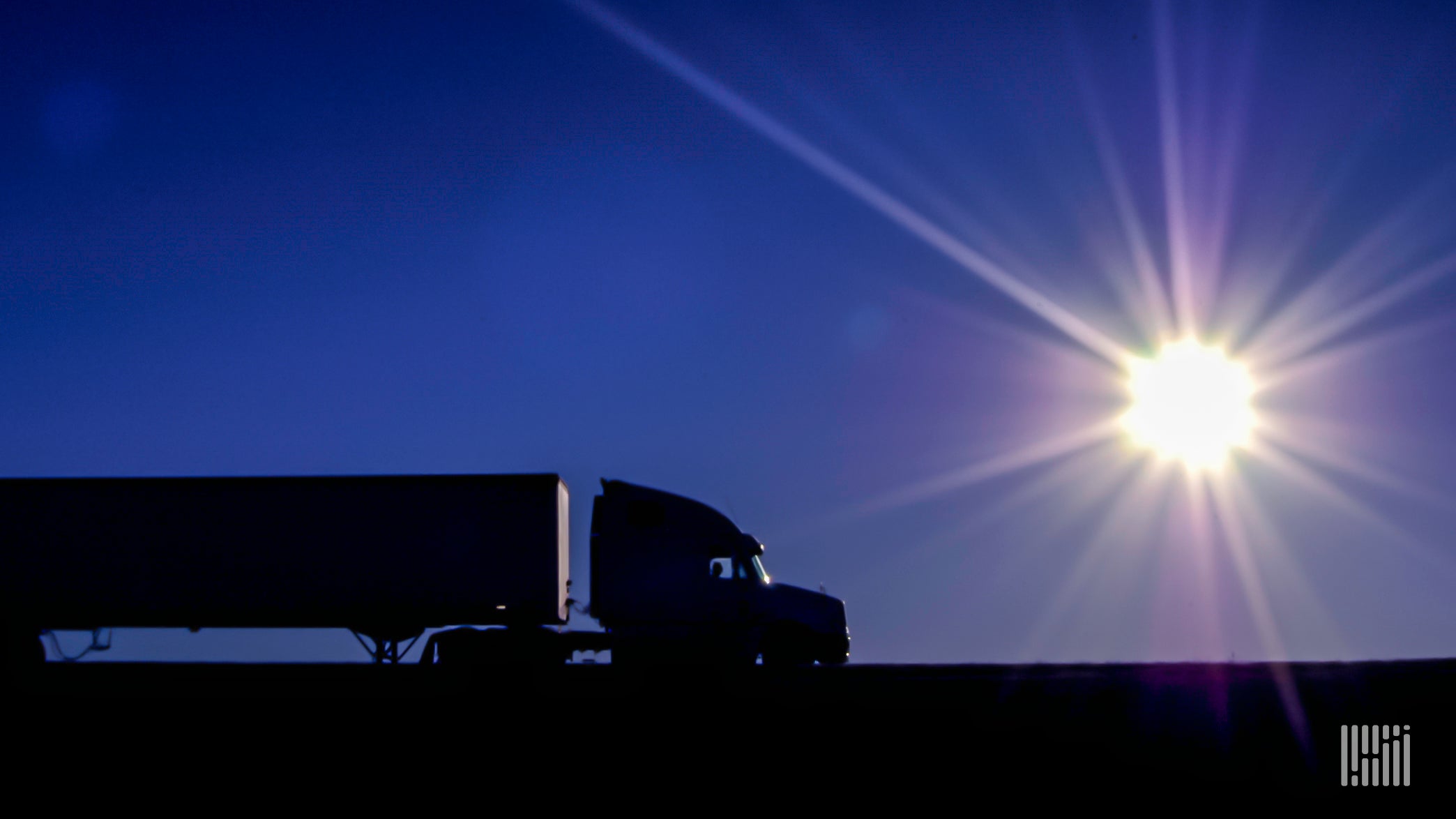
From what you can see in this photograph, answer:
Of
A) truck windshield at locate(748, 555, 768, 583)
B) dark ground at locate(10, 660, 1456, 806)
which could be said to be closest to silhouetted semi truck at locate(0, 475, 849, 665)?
truck windshield at locate(748, 555, 768, 583)

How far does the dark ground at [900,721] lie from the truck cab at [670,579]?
176 inches

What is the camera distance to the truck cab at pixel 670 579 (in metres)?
23.1

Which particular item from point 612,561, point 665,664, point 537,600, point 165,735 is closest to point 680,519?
point 612,561

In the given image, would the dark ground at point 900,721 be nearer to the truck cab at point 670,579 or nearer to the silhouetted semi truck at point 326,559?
the truck cab at point 670,579

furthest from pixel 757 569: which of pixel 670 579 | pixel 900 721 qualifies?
pixel 900 721

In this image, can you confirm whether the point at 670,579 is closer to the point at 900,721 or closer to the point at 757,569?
the point at 757,569

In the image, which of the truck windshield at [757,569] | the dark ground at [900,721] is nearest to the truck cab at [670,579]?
the truck windshield at [757,569]

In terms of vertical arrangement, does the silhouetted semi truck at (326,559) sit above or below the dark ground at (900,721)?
above

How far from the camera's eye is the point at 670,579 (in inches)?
913

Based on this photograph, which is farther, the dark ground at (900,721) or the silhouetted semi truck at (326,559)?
the silhouetted semi truck at (326,559)

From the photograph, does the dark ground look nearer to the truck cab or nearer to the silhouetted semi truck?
the truck cab

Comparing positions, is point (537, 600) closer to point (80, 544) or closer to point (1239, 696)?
point (80, 544)

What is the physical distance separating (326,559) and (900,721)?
12.0 m
